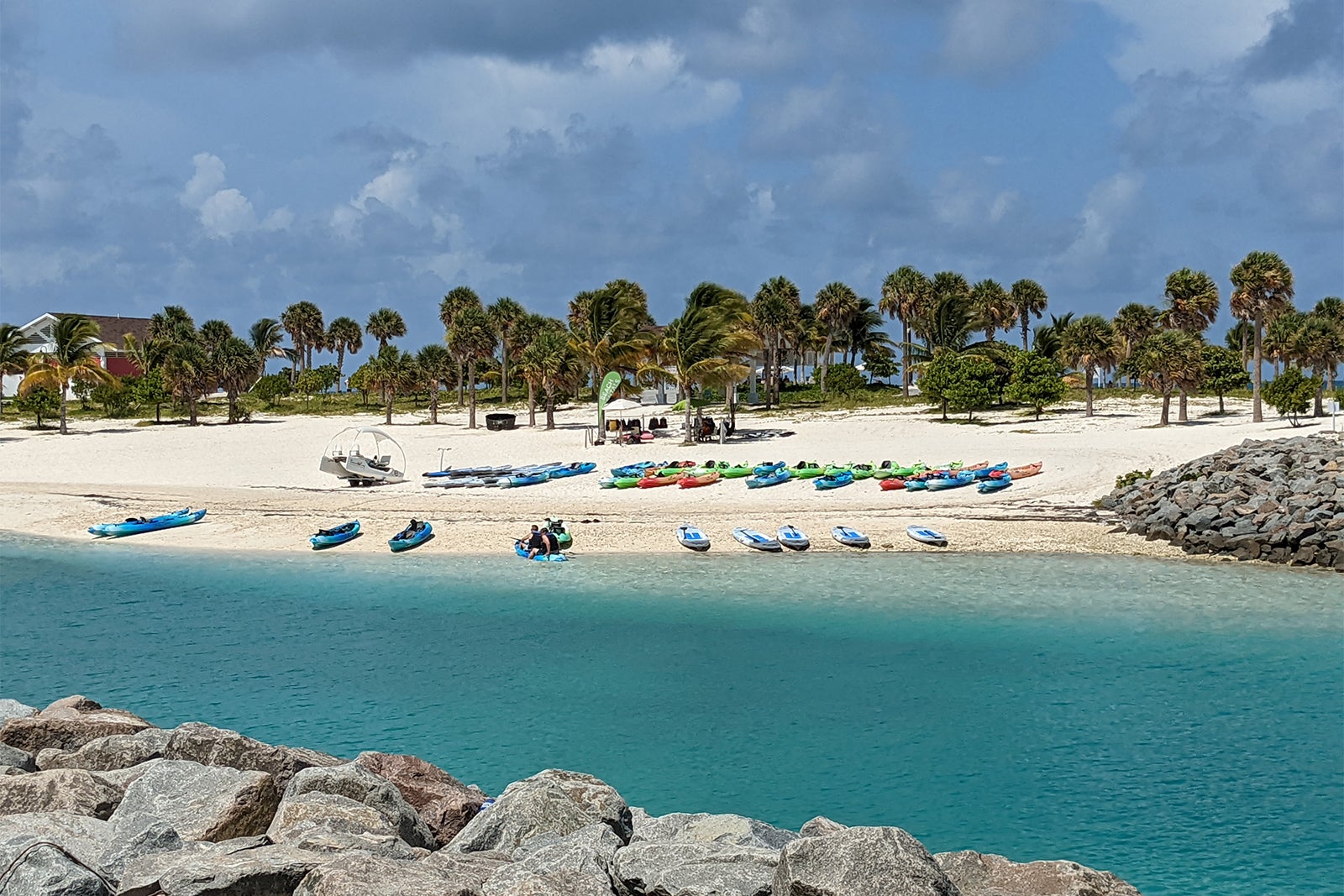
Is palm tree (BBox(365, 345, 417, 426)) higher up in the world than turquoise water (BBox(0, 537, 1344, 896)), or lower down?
higher up

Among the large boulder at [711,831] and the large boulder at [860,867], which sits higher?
the large boulder at [860,867]

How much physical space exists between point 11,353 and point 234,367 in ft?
50.2

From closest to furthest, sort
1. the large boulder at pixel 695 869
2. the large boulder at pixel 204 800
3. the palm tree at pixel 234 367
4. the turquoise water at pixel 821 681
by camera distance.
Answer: the large boulder at pixel 695 869, the large boulder at pixel 204 800, the turquoise water at pixel 821 681, the palm tree at pixel 234 367

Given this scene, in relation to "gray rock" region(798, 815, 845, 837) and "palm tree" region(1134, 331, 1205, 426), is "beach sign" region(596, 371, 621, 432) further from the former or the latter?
"gray rock" region(798, 815, 845, 837)

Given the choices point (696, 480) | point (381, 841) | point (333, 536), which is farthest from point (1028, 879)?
point (696, 480)

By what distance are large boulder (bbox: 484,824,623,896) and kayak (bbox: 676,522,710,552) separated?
77.8 ft

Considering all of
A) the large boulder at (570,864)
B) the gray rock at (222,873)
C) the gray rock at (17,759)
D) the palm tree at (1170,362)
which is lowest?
the gray rock at (17,759)

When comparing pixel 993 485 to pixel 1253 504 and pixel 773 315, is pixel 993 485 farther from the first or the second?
pixel 773 315

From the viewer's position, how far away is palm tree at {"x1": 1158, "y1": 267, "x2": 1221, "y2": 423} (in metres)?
71.7

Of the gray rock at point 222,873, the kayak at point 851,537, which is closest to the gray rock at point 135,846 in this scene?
the gray rock at point 222,873

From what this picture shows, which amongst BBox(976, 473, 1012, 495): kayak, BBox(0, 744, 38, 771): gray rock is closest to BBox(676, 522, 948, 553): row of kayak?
BBox(976, 473, 1012, 495): kayak

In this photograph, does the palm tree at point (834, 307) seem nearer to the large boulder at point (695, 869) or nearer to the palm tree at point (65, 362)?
the palm tree at point (65, 362)

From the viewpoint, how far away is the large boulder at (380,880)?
8336 millimetres

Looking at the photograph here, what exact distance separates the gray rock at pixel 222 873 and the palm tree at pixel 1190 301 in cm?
7342
